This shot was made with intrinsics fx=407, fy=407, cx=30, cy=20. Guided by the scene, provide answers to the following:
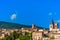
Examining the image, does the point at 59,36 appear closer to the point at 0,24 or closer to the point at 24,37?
the point at 24,37

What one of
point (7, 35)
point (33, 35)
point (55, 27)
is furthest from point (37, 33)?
point (55, 27)

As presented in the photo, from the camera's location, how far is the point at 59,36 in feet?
195

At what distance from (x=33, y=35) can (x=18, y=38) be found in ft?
7.44

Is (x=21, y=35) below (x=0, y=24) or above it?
below

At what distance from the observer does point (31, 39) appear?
57688 mm

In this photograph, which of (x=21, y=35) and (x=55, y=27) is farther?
(x=55, y=27)

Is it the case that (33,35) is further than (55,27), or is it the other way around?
(55,27)

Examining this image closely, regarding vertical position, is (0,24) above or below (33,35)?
above

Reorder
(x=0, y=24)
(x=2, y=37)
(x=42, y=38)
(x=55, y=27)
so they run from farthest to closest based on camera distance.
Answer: (x=0, y=24), (x=55, y=27), (x=2, y=37), (x=42, y=38)

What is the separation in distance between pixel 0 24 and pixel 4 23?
97.8 inches

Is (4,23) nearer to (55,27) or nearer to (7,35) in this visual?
Answer: (55,27)

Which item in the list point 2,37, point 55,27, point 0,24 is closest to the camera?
point 2,37

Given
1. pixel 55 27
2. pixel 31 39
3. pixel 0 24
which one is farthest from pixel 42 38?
pixel 0 24

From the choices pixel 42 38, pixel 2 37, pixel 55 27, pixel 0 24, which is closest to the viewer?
pixel 42 38
